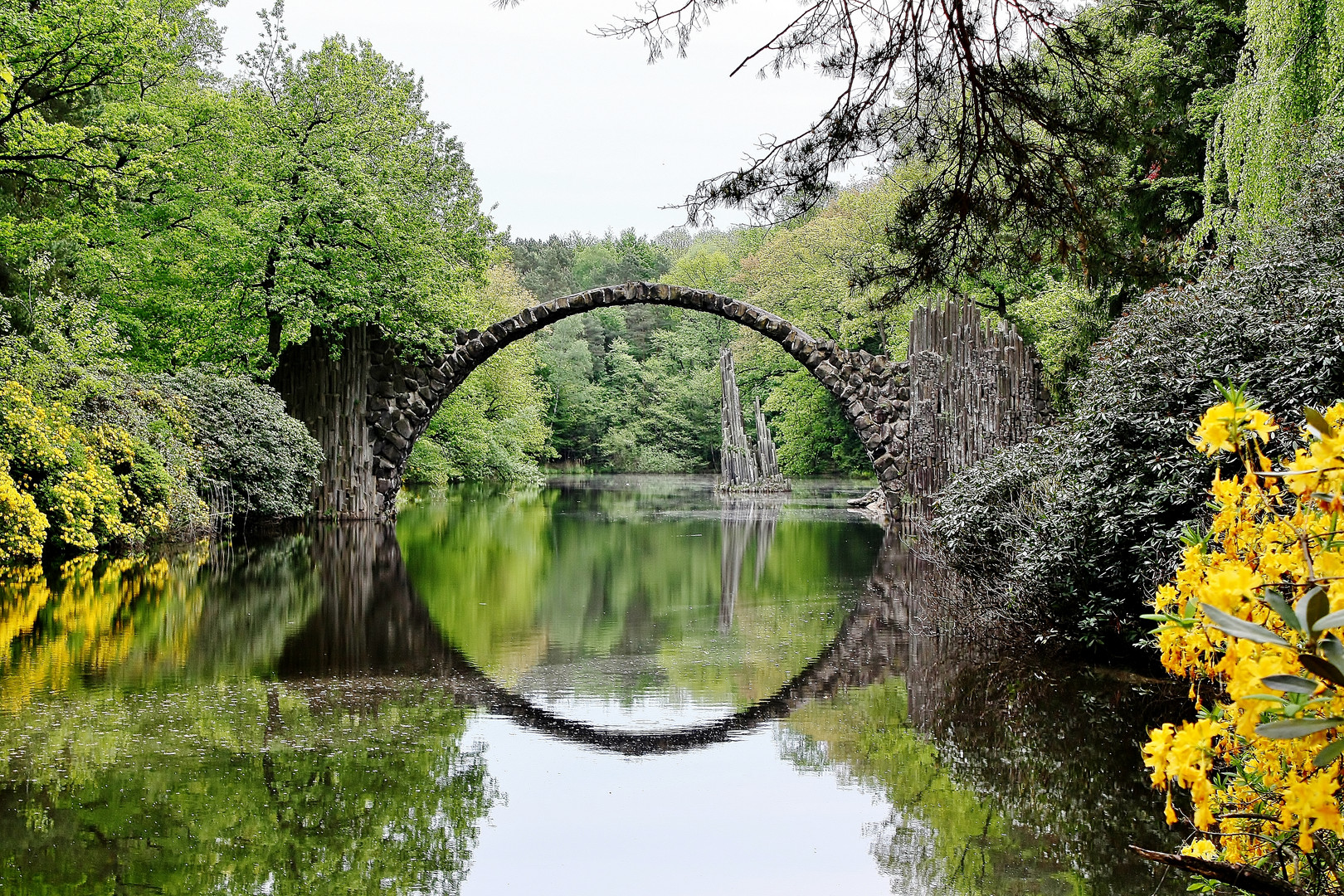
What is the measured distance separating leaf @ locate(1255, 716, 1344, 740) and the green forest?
1803 mm

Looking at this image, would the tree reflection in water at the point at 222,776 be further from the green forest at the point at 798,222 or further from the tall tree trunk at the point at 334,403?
the tall tree trunk at the point at 334,403

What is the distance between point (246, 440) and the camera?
1524 centimetres

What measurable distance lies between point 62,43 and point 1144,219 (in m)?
13.0

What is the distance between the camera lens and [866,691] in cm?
634

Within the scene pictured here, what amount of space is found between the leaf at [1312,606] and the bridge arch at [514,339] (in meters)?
16.8

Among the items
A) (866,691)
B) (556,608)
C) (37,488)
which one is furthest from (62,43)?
(866,691)

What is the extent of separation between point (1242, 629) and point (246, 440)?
15.5 m

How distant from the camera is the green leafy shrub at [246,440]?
14.7 m

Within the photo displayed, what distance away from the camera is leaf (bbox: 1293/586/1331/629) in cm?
133

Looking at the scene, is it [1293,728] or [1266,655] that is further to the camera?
[1266,655]

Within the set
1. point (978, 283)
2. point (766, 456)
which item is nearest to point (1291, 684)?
point (978, 283)

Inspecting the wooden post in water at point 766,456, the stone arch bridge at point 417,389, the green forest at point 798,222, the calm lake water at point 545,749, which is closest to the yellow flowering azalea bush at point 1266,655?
the green forest at point 798,222

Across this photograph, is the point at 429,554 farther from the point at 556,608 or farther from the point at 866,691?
the point at 866,691

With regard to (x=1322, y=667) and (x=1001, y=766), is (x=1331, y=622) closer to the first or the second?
(x=1322, y=667)
